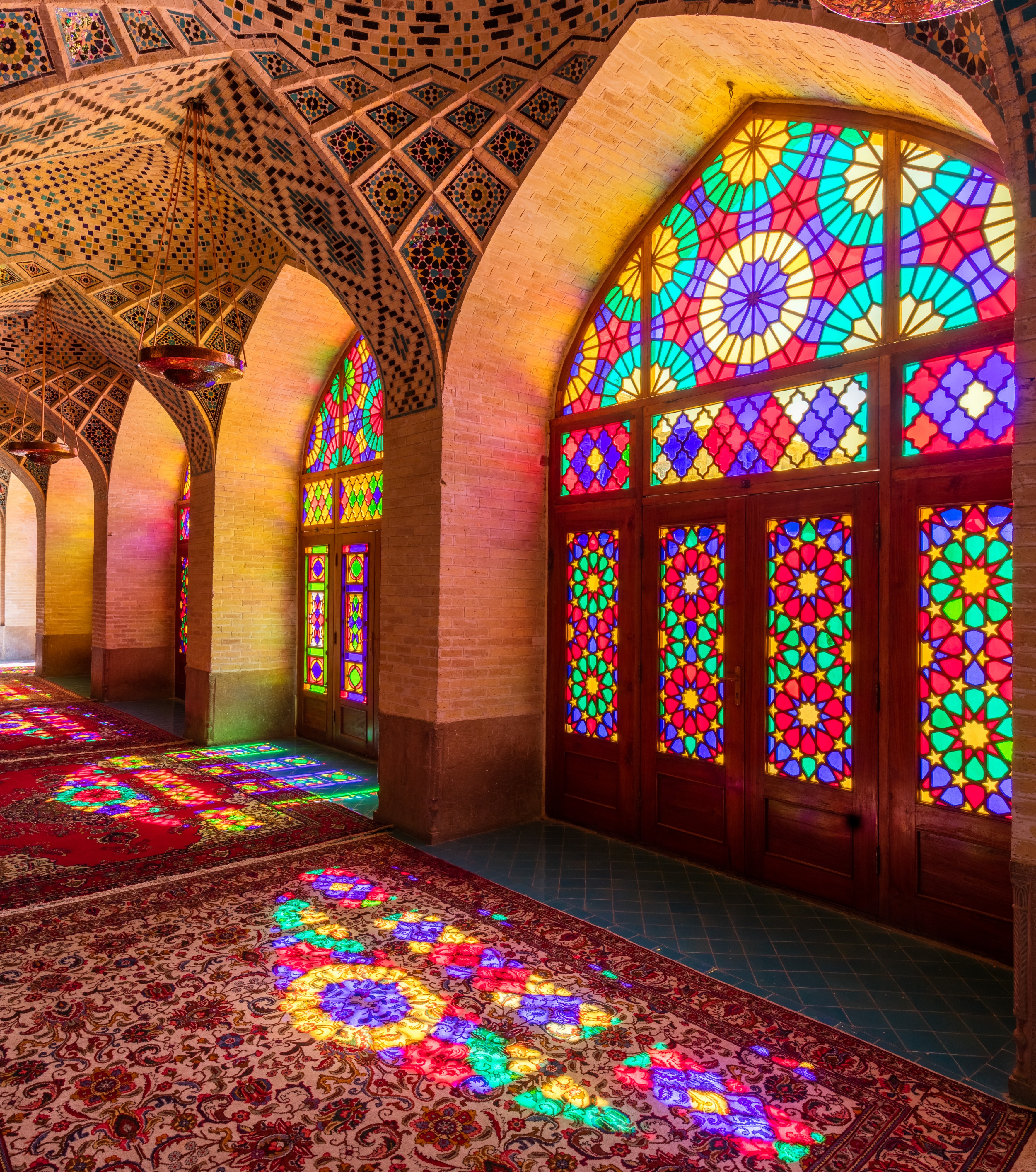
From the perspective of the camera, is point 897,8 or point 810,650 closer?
point 897,8

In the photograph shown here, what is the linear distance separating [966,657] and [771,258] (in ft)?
7.55

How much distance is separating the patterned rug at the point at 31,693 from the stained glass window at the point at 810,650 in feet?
30.9

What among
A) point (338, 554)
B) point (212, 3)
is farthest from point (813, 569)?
point (338, 554)

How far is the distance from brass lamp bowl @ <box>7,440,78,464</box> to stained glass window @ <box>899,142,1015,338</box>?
787 cm

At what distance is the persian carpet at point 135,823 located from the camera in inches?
173

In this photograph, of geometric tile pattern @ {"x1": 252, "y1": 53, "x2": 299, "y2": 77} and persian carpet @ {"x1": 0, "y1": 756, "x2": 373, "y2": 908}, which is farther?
persian carpet @ {"x1": 0, "y1": 756, "x2": 373, "y2": 908}

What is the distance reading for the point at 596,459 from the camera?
17.3ft

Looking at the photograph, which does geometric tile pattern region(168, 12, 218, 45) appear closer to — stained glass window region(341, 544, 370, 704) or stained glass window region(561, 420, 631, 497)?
stained glass window region(561, 420, 631, 497)

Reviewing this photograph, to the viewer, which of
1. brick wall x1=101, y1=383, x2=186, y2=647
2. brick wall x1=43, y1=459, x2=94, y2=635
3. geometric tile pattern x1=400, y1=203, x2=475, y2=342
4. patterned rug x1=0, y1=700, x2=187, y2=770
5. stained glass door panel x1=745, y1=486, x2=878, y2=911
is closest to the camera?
stained glass door panel x1=745, y1=486, x2=878, y2=911

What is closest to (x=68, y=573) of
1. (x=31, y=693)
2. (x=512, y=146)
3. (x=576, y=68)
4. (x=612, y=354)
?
(x=31, y=693)

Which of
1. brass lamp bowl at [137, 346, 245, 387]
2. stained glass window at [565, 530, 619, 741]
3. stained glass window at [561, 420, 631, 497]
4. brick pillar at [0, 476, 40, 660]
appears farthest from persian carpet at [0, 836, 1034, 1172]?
brick pillar at [0, 476, 40, 660]

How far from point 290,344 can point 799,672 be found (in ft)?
17.8

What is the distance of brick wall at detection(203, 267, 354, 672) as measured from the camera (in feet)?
24.3

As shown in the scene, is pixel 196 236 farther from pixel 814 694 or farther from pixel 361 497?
pixel 814 694
